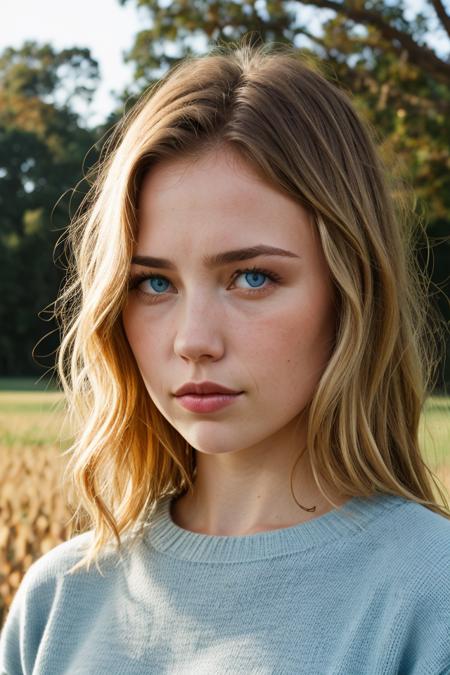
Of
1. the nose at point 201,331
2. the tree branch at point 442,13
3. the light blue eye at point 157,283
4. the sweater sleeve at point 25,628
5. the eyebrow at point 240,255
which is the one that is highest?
the tree branch at point 442,13

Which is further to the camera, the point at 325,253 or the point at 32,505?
the point at 32,505

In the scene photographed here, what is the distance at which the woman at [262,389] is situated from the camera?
183cm

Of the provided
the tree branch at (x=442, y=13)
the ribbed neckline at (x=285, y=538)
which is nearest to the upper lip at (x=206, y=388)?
the ribbed neckline at (x=285, y=538)

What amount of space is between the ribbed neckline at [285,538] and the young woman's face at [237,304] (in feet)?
0.64

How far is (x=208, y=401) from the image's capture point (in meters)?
1.87

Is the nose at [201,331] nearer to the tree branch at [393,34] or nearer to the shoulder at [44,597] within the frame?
the shoulder at [44,597]

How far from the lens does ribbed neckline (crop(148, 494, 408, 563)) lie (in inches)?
75.2

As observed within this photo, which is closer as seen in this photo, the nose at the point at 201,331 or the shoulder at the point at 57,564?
the nose at the point at 201,331

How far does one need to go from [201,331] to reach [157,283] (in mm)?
206

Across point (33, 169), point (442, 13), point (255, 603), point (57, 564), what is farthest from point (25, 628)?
point (33, 169)

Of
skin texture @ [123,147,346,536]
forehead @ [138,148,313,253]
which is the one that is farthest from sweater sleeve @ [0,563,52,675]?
forehead @ [138,148,313,253]

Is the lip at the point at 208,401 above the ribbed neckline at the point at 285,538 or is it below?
above

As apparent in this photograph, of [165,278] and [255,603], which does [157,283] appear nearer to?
[165,278]

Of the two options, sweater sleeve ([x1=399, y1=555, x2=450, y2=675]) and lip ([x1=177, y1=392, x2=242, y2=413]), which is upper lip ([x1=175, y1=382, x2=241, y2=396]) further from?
sweater sleeve ([x1=399, y1=555, x2=450, y2=675])
